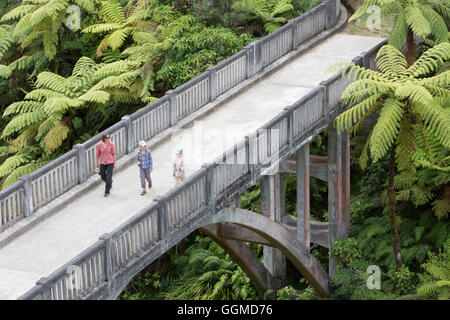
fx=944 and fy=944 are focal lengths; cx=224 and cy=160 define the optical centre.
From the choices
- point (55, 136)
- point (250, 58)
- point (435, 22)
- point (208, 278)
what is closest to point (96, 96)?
point (55, 136)

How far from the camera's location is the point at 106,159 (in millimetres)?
20562

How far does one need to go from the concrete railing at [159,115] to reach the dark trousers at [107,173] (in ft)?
2.39

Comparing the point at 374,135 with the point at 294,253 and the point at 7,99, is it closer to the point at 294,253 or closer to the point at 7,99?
the point at 294,253

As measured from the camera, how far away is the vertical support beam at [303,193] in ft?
Answer: 80.2

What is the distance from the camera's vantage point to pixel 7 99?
3750 cm

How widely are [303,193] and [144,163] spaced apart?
6103 mm

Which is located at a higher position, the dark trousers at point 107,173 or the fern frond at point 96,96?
the dark trousers at point 107,173

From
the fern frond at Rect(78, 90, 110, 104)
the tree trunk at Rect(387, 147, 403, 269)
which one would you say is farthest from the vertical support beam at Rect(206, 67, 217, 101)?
the fern frond at Rect(78, 90, 110, 104)

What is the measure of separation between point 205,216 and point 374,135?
4633 mm

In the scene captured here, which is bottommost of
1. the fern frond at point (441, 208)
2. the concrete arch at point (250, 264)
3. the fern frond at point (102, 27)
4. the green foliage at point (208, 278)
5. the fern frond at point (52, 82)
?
the green foliage at point (208, 278)

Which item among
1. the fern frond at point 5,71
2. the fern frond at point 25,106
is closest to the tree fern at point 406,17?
the fern frond at point 25,106

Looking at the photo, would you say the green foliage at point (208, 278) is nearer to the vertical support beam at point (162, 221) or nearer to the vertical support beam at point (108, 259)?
the vertical support beam at point (162, 221)

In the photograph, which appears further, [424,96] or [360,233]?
[360,233]

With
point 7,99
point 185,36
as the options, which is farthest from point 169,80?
point 7,99
